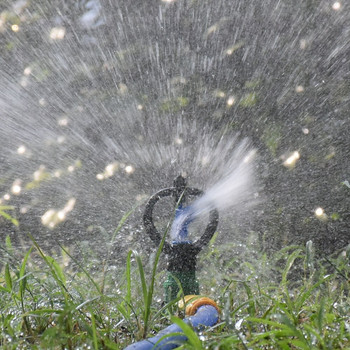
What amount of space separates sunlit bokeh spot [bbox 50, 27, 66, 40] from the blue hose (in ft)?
7.51

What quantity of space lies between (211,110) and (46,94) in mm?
949

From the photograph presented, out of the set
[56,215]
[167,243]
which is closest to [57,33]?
[56,215]

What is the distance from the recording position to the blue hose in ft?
2.29

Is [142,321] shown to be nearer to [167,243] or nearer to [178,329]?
[178,329]

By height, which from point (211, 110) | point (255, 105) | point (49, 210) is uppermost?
point (49, 210)

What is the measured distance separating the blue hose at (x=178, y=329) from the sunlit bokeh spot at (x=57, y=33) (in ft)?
7.51

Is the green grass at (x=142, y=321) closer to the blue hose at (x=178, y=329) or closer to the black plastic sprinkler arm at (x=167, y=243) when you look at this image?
the blue hose at (x=178, y=329)

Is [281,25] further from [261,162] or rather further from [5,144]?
[5,144]

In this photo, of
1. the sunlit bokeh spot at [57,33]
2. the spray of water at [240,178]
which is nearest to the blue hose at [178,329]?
the spray of water at [240,178]

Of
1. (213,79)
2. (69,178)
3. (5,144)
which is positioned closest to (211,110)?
(213,79)

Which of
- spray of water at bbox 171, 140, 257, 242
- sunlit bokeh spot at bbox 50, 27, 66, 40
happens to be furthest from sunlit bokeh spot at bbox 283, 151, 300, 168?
sunlit bokeh spot at bbox 50, 27, 66, 40

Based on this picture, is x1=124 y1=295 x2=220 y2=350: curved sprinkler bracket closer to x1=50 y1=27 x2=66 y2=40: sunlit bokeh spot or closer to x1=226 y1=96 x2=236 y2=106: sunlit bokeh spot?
x1=226 y1=96 x2=236 y2=106: sunlit bokeh spot

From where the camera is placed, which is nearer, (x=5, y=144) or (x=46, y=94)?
(x=46, y=94)

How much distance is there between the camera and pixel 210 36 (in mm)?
2609
